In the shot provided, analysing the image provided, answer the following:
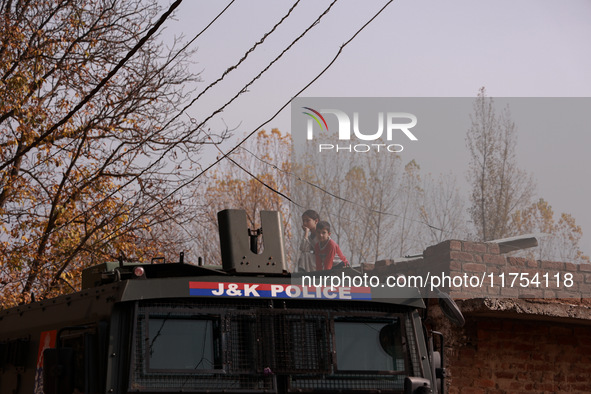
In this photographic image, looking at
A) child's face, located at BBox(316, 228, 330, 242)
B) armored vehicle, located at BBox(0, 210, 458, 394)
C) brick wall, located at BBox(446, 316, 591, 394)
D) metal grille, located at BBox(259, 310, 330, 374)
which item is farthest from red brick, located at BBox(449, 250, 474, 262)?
metal grille, located at BBox(259, 310, 330, 374)

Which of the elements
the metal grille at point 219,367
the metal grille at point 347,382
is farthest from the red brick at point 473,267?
the metal grille at point 219,367

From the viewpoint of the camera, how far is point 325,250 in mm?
9922

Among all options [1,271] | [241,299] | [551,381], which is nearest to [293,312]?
[241,299]

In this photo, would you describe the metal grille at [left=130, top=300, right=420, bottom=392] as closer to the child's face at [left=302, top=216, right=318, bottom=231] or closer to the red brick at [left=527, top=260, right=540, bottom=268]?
the child's face at [left=302, top=216, right=318, bottom=231]

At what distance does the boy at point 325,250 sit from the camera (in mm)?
9922

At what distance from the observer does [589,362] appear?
11008mm

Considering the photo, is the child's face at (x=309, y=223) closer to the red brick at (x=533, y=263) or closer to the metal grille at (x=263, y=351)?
the red brick at (x=533, y=263)

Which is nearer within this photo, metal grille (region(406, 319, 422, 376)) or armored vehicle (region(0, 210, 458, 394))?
armored vehicle (region(0, 210, 458, 394))

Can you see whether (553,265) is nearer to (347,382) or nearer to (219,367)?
(347,382)

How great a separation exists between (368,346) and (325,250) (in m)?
3.46

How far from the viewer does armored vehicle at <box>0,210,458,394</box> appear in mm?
5949

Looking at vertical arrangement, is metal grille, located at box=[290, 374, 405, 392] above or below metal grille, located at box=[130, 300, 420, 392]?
below

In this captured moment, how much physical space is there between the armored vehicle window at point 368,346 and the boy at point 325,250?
10.7ft

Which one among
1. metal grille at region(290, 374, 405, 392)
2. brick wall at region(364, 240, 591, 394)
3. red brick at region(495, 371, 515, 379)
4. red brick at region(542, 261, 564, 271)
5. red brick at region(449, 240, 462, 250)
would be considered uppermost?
red brick at region(449, 240, 462, 250)
